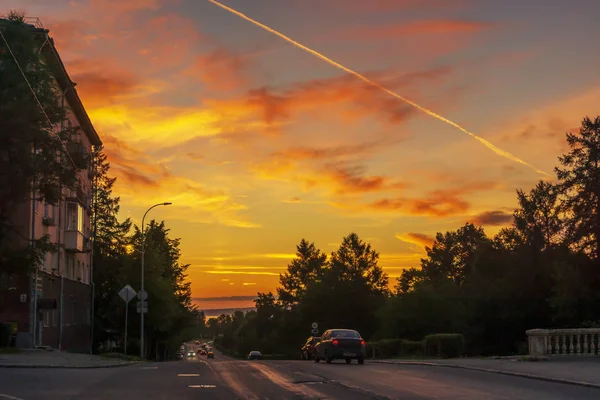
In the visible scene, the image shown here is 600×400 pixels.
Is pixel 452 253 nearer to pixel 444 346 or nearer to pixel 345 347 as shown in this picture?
pixel 444 346

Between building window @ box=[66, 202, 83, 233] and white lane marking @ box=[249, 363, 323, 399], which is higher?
building window @ box=[66, 202, 83, 233]

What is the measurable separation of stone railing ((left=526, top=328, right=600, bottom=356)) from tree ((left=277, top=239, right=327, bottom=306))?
124841mm

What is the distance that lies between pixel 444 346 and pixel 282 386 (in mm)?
→ 32799

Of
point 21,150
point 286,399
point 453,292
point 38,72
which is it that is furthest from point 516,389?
point 453,292

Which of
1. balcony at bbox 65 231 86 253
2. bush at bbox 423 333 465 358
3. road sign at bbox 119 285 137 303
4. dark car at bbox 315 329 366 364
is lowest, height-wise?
bush at bbox 423 333 465 358

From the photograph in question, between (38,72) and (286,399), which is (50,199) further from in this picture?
(286,399)

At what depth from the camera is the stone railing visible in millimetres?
28750

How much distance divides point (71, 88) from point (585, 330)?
39.2m

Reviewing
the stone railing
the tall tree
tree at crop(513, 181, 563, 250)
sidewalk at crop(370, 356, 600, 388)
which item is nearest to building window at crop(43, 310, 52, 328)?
sidewalk at crop(370, 356, 600, 388)

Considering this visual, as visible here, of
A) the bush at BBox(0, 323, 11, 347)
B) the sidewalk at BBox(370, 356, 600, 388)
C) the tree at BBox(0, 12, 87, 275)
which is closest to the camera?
the sidewalk at BBox(370, 356, 600, 388)

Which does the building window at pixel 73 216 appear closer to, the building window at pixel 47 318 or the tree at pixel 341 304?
the building window at pixel 47 318

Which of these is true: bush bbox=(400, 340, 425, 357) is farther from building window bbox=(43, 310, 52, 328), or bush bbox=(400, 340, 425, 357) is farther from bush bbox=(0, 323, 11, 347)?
bush bbox=(0, 323, 11, 347)

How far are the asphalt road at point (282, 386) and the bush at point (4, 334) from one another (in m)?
13.7

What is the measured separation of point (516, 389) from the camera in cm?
1822
